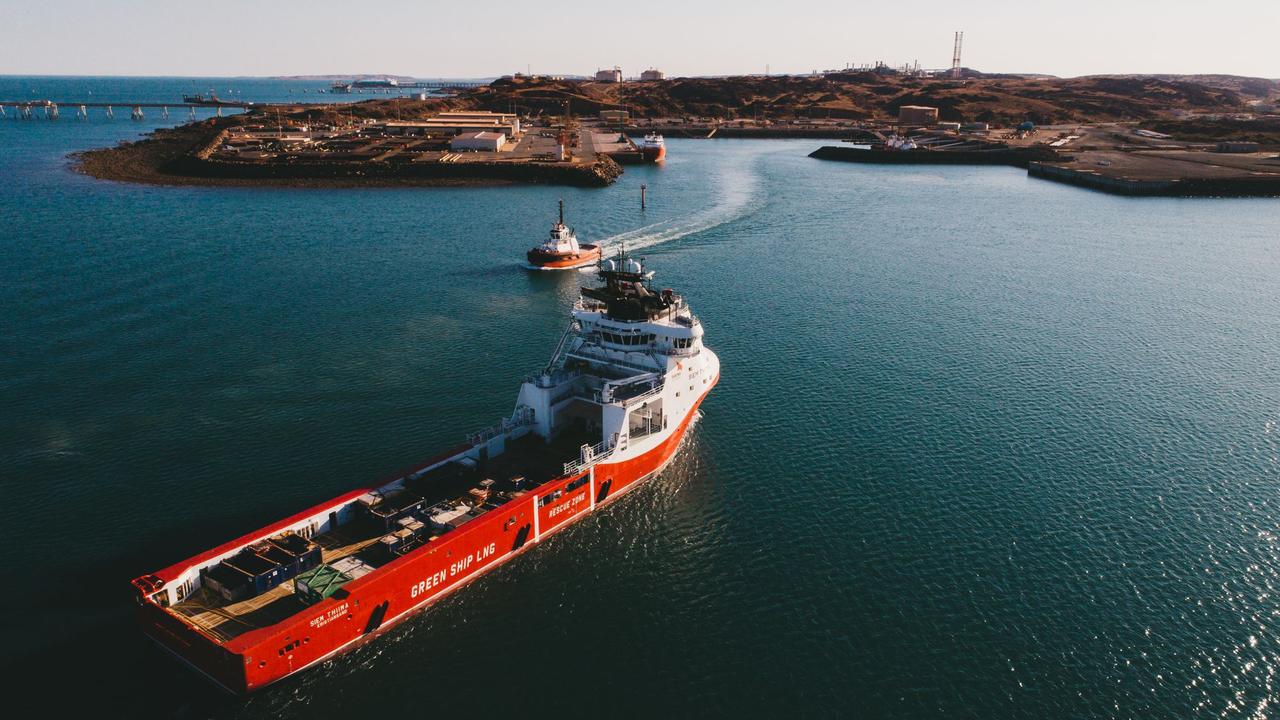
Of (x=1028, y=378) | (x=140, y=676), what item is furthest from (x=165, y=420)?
(x=1028, y=378)

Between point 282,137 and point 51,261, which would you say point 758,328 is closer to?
point 51,261

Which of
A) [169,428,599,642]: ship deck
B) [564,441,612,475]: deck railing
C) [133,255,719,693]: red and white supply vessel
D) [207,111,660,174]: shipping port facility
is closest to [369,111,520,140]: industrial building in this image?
[207,111,660,174]: shipping port facility

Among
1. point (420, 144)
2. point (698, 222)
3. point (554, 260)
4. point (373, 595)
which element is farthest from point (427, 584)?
point (420, 144)

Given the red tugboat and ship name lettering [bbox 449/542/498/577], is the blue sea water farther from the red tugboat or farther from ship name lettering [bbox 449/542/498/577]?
the red tugboat

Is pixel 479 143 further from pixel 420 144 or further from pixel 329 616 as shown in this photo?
Result: pixel 329 616

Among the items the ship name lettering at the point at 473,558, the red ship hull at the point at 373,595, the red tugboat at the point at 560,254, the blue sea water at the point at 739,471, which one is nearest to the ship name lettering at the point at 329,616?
the red ship hull at the point at 373,595

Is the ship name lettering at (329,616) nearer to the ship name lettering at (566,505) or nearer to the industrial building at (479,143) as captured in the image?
the ship name lettering at (566,505)
